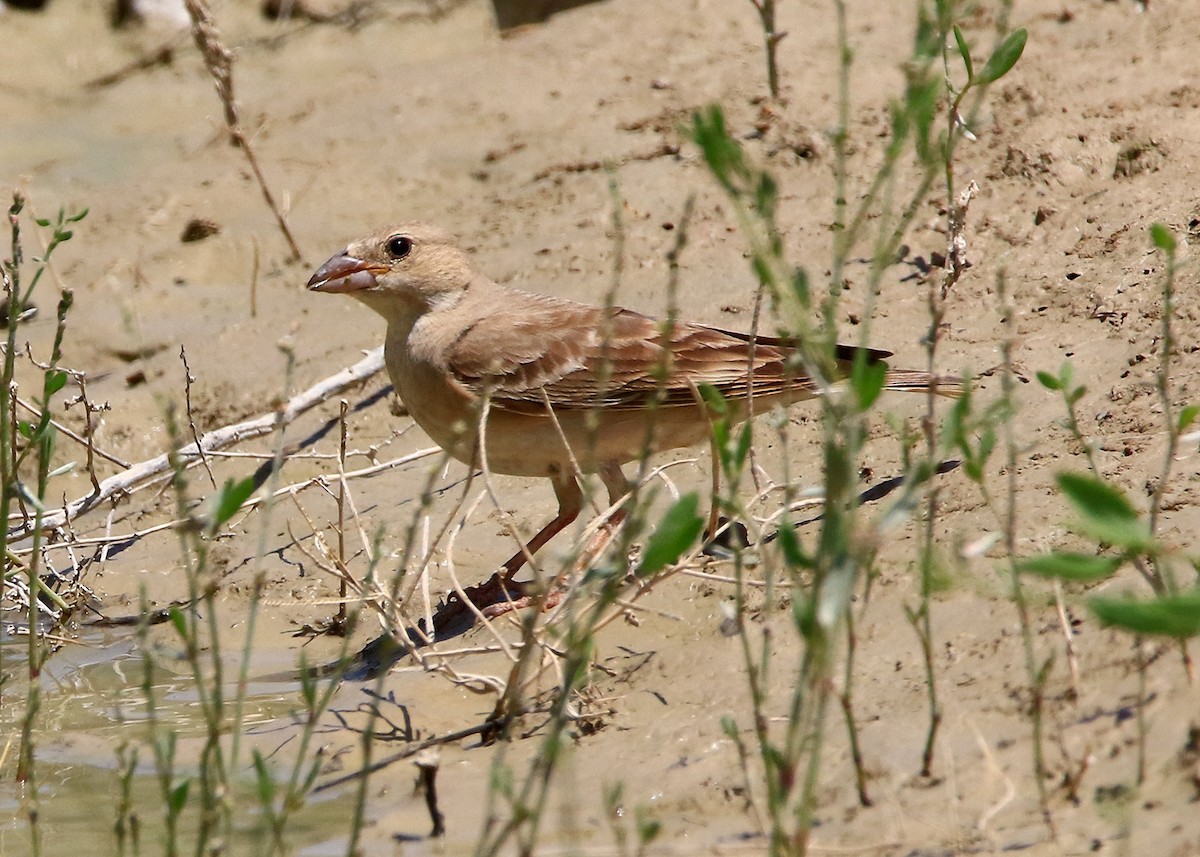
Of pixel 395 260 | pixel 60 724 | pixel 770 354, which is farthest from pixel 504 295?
pixel 60 724

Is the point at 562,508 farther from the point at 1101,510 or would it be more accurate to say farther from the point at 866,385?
the point at 1101,510

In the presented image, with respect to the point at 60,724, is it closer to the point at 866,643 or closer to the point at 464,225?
the point at 866,643

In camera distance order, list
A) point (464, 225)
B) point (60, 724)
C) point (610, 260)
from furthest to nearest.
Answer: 1. point (464, 225)
2. point (610, 260)
3. point (60, 724)

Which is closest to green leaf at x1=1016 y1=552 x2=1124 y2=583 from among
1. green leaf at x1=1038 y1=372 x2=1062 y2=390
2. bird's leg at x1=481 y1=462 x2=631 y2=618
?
green leaf at x1=1038 y1=372 x2=1062 y2=390

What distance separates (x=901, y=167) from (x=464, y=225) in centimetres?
227

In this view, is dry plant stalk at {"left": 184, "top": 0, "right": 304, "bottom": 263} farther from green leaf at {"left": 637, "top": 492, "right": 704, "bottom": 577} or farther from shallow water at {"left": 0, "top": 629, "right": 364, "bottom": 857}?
green leaf at {"left": 637, "top": 492, "right": 704, "bottom": 577}

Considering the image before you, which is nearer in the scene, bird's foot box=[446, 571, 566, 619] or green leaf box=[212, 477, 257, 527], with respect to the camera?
green leaf box=[212, 477, 257, 527]

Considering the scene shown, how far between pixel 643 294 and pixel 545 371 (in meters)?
1.31

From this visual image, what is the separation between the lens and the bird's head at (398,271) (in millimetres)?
6637

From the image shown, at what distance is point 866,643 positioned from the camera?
4516 mm

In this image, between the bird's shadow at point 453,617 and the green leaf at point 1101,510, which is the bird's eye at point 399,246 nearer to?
the bird's shadow at point 453,617

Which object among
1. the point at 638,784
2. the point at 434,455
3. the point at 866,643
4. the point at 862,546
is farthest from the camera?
the point at 434,455

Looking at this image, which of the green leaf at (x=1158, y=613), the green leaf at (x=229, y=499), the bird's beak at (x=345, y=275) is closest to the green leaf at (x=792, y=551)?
the green leaf at (x=1158, y=613)

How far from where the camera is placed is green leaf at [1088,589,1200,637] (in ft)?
7.65
